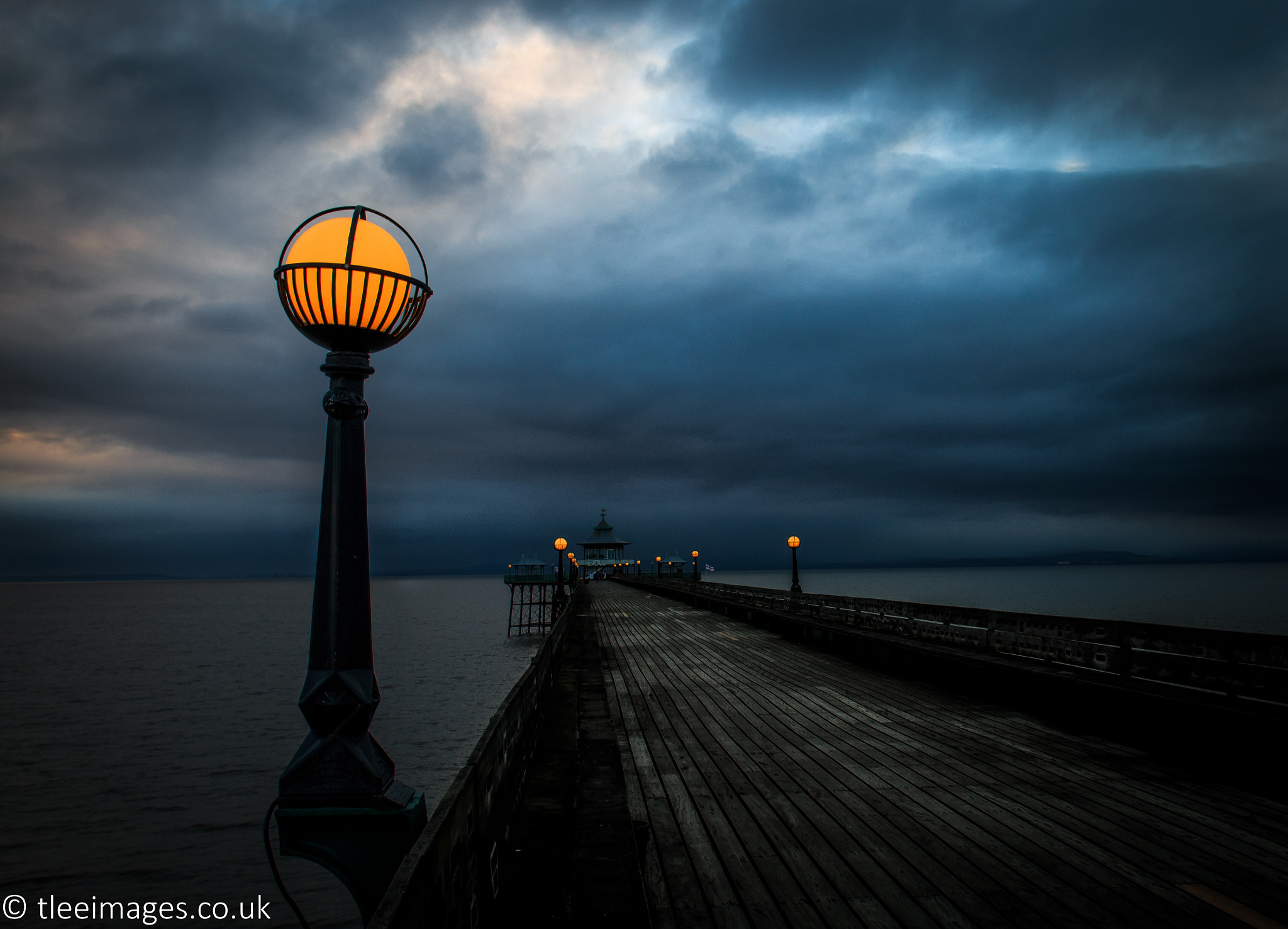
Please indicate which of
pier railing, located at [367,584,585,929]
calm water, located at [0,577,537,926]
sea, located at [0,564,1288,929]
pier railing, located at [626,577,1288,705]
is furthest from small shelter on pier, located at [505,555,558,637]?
pier railing, located at [367,584,585,929]

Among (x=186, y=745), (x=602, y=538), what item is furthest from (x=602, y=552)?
(x=186, y=745)

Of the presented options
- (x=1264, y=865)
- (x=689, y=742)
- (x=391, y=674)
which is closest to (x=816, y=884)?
(x=1264, y=865)

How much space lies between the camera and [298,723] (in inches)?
997

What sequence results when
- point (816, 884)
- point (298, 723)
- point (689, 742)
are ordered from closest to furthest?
point (816, 884)
point (689, 742)
point (298, 723)

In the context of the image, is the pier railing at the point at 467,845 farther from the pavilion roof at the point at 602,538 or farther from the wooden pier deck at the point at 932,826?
the pavilion roof at the point at 602,538

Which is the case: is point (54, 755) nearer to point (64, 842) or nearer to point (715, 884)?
point (64, 842)

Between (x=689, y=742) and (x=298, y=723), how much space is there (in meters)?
23.9

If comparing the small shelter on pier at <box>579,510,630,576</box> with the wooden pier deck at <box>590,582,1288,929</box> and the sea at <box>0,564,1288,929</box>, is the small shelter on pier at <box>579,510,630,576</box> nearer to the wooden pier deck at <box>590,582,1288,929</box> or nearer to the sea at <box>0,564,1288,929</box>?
the sea at <box>0,564,1288,929</box>

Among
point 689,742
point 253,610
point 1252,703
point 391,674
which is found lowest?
point 253,610

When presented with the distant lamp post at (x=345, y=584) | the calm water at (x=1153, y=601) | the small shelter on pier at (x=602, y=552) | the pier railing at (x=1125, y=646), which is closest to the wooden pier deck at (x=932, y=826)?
the pier railing at (x=1125, y=646)

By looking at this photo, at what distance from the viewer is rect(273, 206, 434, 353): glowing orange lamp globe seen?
4.34 m

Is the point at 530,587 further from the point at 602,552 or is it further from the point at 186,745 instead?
the point at 186,745

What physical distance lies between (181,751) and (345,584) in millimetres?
23904

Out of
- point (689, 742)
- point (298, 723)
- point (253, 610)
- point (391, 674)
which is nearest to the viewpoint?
point (689, 742)
